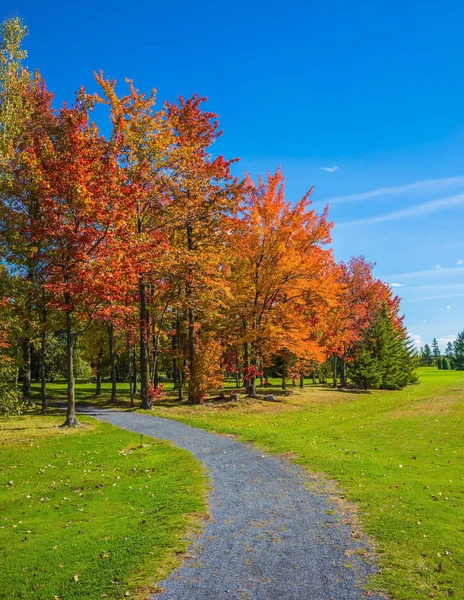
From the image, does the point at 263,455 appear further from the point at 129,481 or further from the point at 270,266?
the point at 270,266

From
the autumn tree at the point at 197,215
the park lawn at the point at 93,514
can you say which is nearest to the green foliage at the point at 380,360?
the autumn tree at the point at 197,215

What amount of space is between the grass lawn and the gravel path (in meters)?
0.74

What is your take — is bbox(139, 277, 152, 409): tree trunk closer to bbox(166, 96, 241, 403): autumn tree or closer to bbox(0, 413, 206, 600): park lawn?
bbox(166, 96, 241, 403): autumn tree

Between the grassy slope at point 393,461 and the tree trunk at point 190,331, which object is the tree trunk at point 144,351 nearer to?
the grassy slope at point 393,461

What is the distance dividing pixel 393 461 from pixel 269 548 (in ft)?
29.9

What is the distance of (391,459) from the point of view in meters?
15.7

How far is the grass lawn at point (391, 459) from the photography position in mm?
7402

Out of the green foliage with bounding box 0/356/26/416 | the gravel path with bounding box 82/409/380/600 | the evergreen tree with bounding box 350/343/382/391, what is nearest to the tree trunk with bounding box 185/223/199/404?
the green foliage with bounding box 0/356/26/416

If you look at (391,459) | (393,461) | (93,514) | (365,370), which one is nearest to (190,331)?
(391,459)

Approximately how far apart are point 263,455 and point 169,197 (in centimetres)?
1965

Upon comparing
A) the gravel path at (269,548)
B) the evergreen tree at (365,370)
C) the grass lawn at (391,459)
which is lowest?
the grass lawn at (391,459)

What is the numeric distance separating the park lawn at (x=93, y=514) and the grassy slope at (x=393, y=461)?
3.94 metres

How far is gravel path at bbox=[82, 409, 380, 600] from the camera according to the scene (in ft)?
21.6

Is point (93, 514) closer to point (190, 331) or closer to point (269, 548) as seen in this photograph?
point (269, 548)
